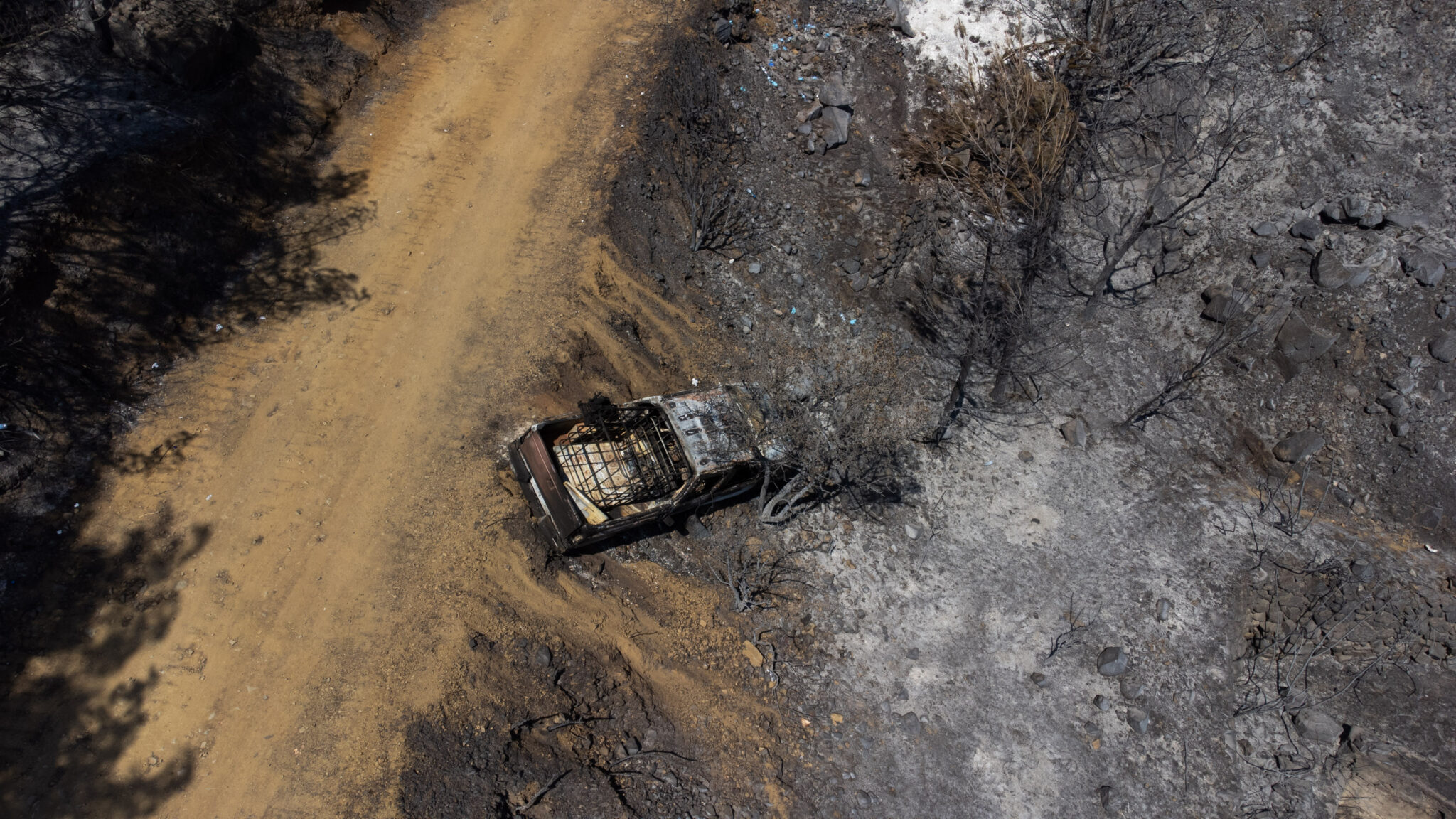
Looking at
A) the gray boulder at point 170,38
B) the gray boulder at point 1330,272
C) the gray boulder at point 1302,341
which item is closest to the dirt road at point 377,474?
the gray boulder at point 170,38

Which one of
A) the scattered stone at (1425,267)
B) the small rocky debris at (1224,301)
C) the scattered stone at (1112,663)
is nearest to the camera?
the scattered stone at (1112,663)

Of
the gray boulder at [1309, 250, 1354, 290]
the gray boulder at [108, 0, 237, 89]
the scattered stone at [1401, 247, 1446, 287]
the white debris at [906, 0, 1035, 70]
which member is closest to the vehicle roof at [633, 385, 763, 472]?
the gray boulder at [108, 0, 237, 89]

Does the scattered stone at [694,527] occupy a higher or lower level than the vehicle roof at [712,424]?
lower

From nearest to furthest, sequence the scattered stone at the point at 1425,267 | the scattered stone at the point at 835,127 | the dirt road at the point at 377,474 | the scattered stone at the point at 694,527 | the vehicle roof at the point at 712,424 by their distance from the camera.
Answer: the dirt road at the point at 377,474 → the vehicle roof at the point at 712,424 → the scattered stone at the point at 694,527 → the scattered stone at the point at 1425,267 → the scattered stone at the point at 835,127

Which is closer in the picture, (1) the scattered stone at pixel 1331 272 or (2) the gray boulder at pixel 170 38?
(2) the gray boulder at pixel 170 38

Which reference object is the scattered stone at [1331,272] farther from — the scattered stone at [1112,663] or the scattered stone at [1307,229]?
the scattered stone at [1112,663]

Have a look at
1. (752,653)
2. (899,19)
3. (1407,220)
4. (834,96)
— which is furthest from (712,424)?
(1407,220)

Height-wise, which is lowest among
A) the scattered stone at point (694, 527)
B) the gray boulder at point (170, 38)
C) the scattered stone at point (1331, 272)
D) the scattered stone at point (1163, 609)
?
the scattered stone at point (1163, 609)
